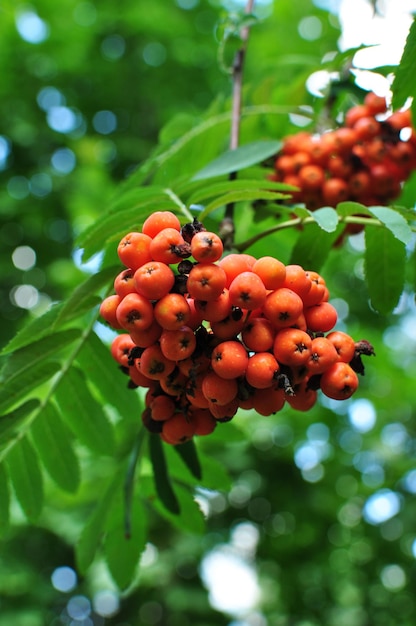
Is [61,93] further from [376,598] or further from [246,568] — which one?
[376,598]

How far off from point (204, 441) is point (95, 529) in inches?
102

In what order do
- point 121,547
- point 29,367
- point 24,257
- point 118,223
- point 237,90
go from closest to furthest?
point 118,223
point 29,367
point 121,547
point 237,90
point 24,257

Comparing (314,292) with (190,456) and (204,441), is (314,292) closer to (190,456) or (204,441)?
(190,456)

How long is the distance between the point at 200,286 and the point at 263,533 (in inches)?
192

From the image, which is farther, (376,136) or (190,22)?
(190,22)

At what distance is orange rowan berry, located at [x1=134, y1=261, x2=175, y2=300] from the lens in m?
1.10

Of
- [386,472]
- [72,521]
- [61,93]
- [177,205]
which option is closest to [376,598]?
[386,472]

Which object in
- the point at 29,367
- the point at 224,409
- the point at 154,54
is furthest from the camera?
the point at 154,54

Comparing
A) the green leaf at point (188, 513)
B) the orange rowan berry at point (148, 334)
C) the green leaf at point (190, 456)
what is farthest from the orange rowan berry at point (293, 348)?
the green leaf at point (188, 513)

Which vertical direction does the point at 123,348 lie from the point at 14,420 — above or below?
above

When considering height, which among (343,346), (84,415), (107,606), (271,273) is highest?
(271,273)

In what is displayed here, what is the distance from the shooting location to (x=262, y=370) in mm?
1099

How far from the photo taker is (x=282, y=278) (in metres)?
1.16

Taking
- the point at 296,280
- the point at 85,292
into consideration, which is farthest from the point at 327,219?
the point at 85,292
